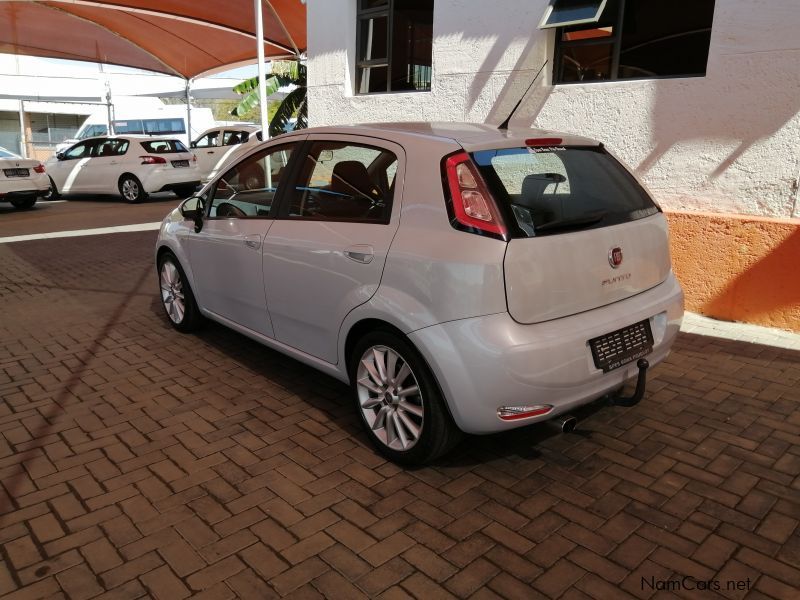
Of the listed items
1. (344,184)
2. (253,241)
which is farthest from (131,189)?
(344,184)

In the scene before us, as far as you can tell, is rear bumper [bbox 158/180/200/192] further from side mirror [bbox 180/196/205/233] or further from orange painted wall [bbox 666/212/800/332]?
orange painted wall [bbox 666/212/800/332]

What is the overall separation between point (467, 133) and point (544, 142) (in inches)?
15.8

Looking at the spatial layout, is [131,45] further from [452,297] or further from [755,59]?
[452,297]

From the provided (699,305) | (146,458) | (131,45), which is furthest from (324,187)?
(131,45)

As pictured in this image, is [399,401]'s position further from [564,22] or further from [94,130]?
[94,130]

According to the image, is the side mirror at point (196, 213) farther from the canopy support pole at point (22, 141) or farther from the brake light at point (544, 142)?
the canopy support pole at point (22, 141)

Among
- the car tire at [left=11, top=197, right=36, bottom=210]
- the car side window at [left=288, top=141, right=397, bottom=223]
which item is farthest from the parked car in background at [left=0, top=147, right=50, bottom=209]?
the car side window at [left=288, top=141, right=397, bottom=223]

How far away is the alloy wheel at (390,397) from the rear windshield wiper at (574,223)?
91 centimetres

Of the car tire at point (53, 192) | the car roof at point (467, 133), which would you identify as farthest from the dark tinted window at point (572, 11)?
the car tire at point (53, 192)

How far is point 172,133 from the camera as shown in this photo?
32.4 metres

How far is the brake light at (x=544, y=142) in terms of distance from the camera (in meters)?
3.36

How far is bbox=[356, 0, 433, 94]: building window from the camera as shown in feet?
Answer: 28.1

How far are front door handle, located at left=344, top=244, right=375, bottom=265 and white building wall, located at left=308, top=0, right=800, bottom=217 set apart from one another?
12.8 feet

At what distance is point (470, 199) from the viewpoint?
3.00 metres
